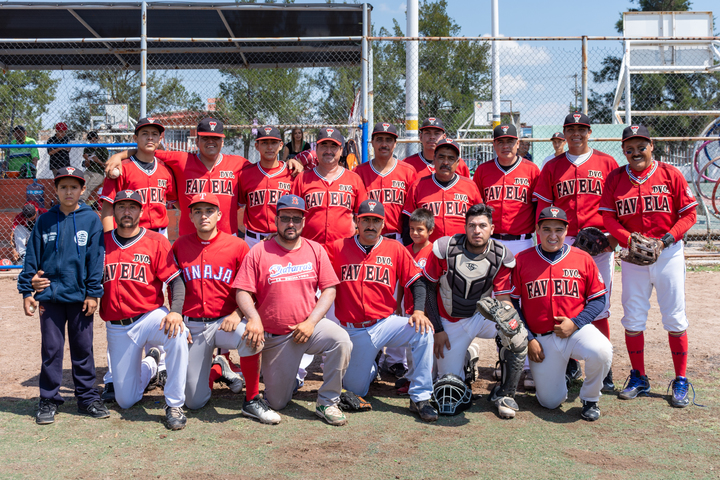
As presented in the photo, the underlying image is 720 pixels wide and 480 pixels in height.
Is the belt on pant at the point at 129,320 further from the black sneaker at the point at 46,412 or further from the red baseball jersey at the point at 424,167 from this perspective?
the red baseball jersey at the point at 424,167

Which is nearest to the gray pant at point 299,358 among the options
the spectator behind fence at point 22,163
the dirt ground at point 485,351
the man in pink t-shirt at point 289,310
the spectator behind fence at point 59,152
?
the man in pink t-shirt at point 289,310

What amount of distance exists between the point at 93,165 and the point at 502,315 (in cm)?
834

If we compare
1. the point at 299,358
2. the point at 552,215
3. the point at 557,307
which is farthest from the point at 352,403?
the point at 552,215

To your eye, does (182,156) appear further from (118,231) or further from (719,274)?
(719,274)

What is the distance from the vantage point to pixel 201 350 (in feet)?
15.1

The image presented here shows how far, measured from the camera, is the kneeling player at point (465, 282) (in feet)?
15.6

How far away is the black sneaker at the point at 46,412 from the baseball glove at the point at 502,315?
131 inches

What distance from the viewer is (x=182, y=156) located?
5504 millimetres

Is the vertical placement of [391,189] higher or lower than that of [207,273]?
higher

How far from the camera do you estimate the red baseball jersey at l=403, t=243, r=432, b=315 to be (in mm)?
5129

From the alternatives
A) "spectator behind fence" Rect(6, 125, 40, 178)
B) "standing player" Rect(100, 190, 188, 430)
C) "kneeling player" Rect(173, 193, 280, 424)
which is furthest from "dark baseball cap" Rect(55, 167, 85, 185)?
"spectator behind fence" Rect(6, 125, 40, 178)

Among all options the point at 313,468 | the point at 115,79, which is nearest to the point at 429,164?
the point at 313,468

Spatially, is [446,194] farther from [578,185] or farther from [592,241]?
[592,241]

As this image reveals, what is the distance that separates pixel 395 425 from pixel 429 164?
2.78 metres
